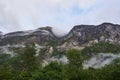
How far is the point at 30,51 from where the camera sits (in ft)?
495

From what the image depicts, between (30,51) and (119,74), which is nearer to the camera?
(119,74)

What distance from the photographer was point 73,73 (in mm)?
115250

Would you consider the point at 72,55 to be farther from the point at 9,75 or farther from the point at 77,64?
the point at 9,75

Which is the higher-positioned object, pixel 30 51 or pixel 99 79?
pixel 30 51

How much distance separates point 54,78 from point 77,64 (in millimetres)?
39947

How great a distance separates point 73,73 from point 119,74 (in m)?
17.9

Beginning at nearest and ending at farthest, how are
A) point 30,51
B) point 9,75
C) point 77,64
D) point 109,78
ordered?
1. point 109,78
2. point 9,75
3. point 77,64
4. point 30,51

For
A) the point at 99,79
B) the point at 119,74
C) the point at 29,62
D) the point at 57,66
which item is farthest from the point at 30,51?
the point at 119,74

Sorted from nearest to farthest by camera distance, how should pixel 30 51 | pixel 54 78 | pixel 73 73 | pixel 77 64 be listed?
pixel 54 78 → pixel 73 73 → pixel 77 64 → pixel 30 51

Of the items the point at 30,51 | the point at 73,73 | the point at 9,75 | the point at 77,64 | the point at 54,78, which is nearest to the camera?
the point at 54,78

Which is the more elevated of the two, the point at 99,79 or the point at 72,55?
the point at 72,55

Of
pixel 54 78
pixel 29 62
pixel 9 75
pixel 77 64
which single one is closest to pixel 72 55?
pixel 77 64

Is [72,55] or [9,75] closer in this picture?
[9,75]

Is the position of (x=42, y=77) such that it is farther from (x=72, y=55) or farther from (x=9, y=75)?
(x=72, y=55)
